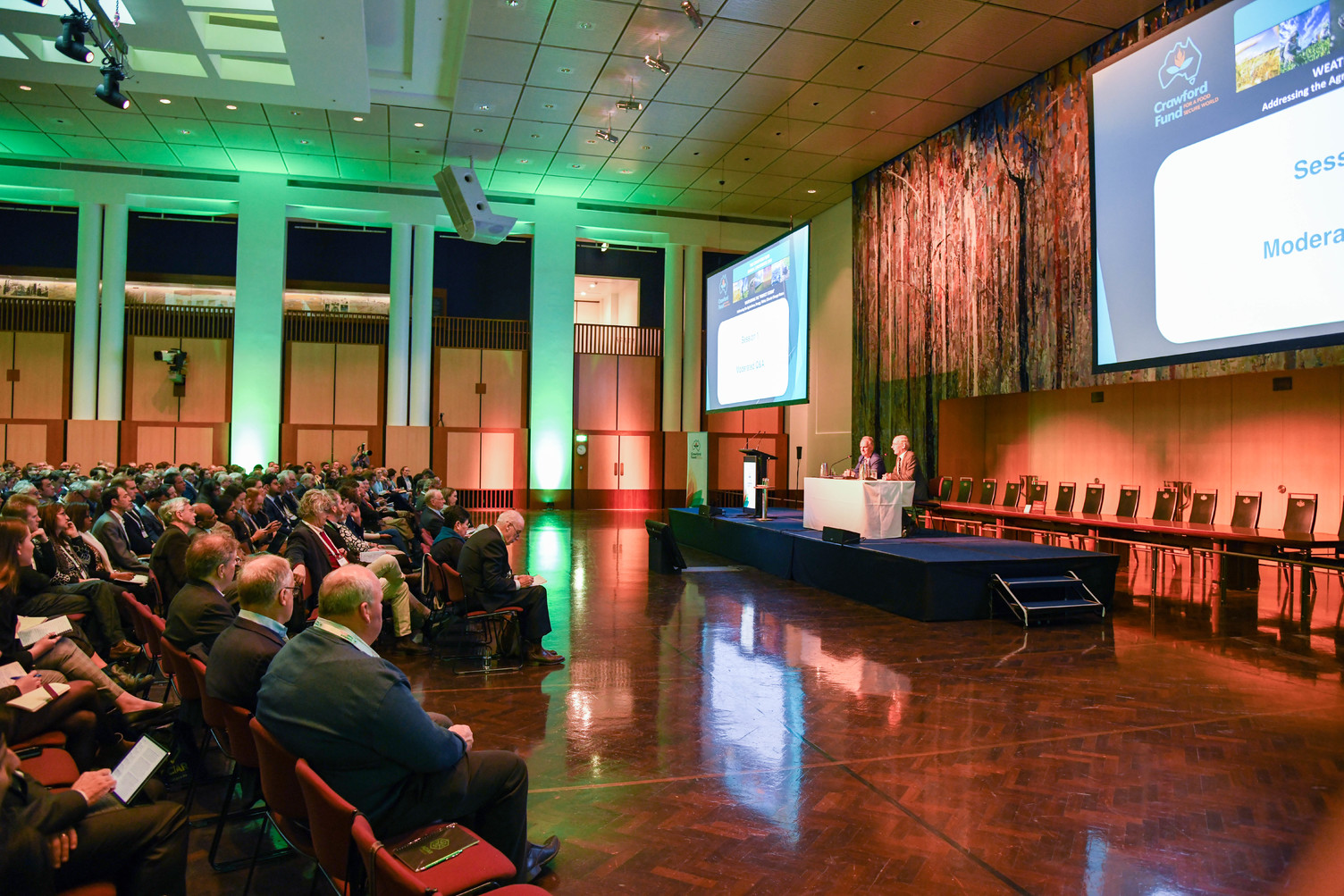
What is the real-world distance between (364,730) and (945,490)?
37.8 ft

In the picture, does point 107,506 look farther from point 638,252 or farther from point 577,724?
point 638,252

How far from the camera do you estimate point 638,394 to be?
18141 mm

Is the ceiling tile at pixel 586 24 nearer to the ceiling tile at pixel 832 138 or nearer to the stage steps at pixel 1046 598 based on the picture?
the ceiling tile at pixel 832 138

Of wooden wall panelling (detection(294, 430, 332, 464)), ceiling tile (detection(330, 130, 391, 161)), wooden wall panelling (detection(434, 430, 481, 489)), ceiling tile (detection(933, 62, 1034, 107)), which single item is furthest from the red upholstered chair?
wooden wall panelling (detection(294, 430, 332, 464))

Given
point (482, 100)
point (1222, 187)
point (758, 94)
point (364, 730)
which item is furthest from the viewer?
point (482, 100)

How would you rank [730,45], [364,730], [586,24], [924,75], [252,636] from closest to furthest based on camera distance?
[364,730]
[252,636]
[586,24]
[730,45]
[924,75]

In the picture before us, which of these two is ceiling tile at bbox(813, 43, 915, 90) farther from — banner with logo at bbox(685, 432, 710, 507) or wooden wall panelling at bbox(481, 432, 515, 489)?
wooden wall panelling at bbox(481, 432, 515, 489)

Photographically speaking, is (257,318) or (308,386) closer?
(257,318)

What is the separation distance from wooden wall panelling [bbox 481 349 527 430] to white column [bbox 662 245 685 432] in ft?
10.5

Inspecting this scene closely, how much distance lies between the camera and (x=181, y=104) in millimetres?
12438

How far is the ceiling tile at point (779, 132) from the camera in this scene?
40.4 feet

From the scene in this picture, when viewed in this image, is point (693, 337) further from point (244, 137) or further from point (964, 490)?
point (244, 137)

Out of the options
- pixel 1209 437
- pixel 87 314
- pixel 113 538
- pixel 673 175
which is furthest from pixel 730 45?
pixel 87 314

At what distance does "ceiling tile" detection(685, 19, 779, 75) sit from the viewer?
9.65 meters
